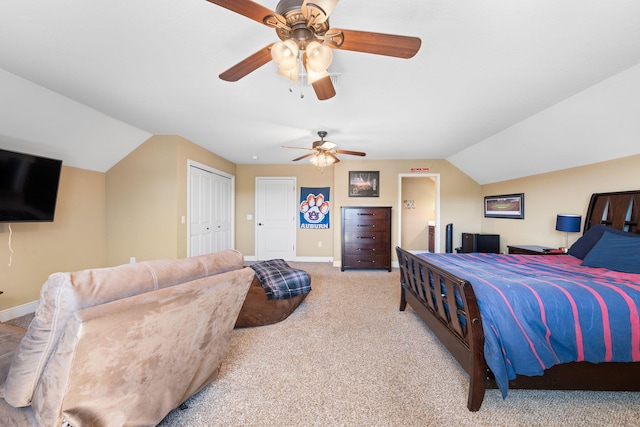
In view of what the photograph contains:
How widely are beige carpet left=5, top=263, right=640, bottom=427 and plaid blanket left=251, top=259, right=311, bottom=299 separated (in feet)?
1.17

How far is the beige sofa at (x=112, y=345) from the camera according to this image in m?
0.85

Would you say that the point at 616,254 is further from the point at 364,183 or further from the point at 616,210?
the point at 364,183

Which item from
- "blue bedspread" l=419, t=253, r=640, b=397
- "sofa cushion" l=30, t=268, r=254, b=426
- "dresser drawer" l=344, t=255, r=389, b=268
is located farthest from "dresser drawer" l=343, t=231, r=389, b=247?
"sofa cushion" l=30, t=268, r=254, b=426

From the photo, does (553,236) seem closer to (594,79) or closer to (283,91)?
(594,79)

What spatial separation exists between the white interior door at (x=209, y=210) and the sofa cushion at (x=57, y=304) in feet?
11.0

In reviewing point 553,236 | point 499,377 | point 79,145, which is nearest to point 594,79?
point 553,236

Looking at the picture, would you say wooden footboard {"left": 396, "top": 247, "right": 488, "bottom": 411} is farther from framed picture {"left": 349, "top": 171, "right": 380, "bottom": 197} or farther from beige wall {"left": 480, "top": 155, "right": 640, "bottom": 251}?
framed picture {"left": 349, "top": 171, "right": 380, "bottom": 197}

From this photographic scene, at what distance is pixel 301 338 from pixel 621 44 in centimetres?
341

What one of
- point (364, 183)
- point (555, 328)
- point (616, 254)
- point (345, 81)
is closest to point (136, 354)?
point (555, 328)

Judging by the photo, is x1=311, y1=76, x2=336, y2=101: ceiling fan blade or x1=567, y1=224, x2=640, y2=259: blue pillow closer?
x1=311, y1=76, x2=336, y2=101: ceiling fan blade

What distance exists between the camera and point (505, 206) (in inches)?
182

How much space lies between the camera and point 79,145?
316 centimetres

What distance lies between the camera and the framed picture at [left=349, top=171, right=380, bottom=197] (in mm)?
5430

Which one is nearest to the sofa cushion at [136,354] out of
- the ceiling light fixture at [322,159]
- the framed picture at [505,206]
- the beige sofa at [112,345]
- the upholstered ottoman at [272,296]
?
the beige sofa at [112,345]
